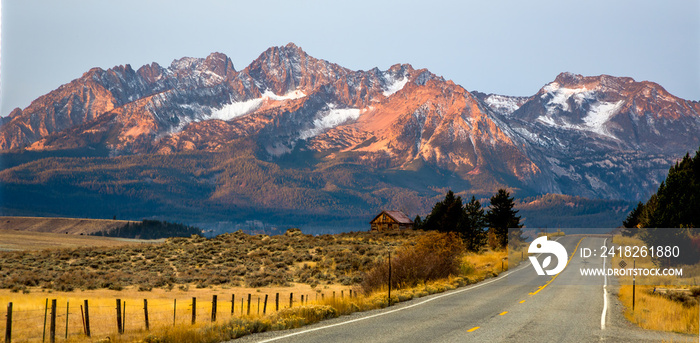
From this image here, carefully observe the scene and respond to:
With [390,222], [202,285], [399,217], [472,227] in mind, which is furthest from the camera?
[399,217]

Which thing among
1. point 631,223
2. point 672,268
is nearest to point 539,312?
point 672,268

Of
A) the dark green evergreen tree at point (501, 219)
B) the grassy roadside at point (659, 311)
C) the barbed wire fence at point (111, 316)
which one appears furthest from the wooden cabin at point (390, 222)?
the barbed wire fence at point (111, 316)

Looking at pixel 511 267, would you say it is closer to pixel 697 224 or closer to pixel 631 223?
pixel 697 224

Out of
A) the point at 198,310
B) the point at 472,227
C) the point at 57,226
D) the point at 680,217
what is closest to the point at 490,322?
the point at 198,310

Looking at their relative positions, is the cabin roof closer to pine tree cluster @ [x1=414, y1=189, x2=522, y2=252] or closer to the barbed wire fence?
pine tree cluster @ [x1=414, y1=189, x2=522, y2=252]

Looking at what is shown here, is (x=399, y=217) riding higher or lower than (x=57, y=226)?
higher

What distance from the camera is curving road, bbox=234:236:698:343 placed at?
1995cm

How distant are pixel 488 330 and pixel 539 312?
6349 mm

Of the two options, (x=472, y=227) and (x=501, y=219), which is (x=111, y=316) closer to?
(x=472, y=227)

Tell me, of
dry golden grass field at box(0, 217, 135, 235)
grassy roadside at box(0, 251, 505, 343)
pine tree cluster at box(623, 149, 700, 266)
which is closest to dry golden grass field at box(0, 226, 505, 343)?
grassy roadside at box(0, 251, 505, 343)

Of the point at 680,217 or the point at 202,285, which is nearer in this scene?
the point at 202,285

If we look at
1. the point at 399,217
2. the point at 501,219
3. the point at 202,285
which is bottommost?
the point at 202,285

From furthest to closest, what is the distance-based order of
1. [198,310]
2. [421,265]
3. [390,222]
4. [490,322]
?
1. [390,222]
2. [421,265]
3. [198,310]
4. [490,322]

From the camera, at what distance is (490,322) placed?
2341 cm
